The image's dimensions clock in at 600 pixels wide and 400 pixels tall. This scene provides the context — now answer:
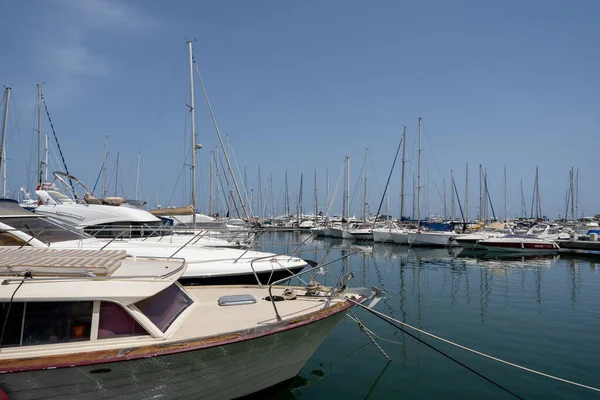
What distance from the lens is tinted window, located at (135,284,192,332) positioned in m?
5.36

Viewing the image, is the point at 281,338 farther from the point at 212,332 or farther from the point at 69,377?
the point at 69,377

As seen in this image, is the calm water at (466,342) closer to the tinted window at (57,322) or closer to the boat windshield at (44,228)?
the tinted window at (57,322)

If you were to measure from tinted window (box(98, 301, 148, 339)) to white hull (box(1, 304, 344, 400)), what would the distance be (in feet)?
1.38

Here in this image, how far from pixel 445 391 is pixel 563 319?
24.6 ft

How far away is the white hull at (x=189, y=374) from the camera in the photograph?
4.59 meters

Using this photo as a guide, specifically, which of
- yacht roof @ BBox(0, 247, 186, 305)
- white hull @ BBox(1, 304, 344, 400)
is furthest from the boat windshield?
white hull @ BBox(1, 304, 344, 400)

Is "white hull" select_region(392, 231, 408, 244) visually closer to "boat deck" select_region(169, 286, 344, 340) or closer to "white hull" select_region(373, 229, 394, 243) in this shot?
"white hull" select_region(373, 229, 394, 243)

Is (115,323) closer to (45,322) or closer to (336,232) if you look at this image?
(45,322)

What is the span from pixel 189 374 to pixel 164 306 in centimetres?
104

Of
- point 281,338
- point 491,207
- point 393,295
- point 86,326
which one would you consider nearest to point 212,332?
point 281,338

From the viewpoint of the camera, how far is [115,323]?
5039mm

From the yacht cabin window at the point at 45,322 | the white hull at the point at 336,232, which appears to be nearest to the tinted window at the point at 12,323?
the yacht cabin window at the point at 45,322

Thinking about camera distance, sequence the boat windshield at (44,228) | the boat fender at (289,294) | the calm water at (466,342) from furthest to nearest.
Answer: the boat windshield at (44,228) < the boat fender at (289,294) < the calm water at (466,342)

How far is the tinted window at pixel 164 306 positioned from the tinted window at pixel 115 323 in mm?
203
